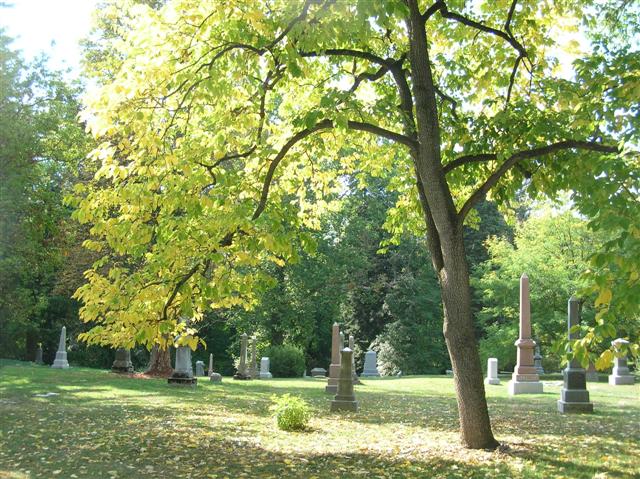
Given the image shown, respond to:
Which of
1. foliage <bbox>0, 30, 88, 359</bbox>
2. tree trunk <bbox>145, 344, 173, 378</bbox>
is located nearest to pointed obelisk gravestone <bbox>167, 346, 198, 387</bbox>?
tree trunk <bbox>145, 344, 173, 378</bbox>

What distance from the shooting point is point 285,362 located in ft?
98.6

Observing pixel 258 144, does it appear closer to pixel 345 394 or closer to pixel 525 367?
pixel 345 394

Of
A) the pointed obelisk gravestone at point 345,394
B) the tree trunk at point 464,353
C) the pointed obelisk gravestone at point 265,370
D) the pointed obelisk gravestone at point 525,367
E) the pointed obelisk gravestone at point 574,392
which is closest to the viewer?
the tree trunk at point 464,353

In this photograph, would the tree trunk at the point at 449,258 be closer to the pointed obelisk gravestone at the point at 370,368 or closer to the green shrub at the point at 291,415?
the green shrub at the point at 291,415

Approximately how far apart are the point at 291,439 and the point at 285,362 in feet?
67.0

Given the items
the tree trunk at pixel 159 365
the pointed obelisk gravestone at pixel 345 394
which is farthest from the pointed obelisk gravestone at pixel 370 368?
the pointed obelisk gravestone at pixel 345 394

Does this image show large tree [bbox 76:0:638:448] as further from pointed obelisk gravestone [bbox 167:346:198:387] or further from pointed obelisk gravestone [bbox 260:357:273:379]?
pointed obelisk gravestone [bbox 260:357:273:379]

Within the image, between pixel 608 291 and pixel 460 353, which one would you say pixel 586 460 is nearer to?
pixel 460 353

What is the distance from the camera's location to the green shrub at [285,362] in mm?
30031

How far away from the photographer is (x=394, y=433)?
10.5 m

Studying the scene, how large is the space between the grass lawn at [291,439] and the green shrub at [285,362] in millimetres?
13853

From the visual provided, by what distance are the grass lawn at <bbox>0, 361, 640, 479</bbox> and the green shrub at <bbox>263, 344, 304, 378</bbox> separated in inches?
545

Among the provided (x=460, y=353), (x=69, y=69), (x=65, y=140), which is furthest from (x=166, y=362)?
(x=460, y=353)

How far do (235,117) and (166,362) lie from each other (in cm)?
1660
